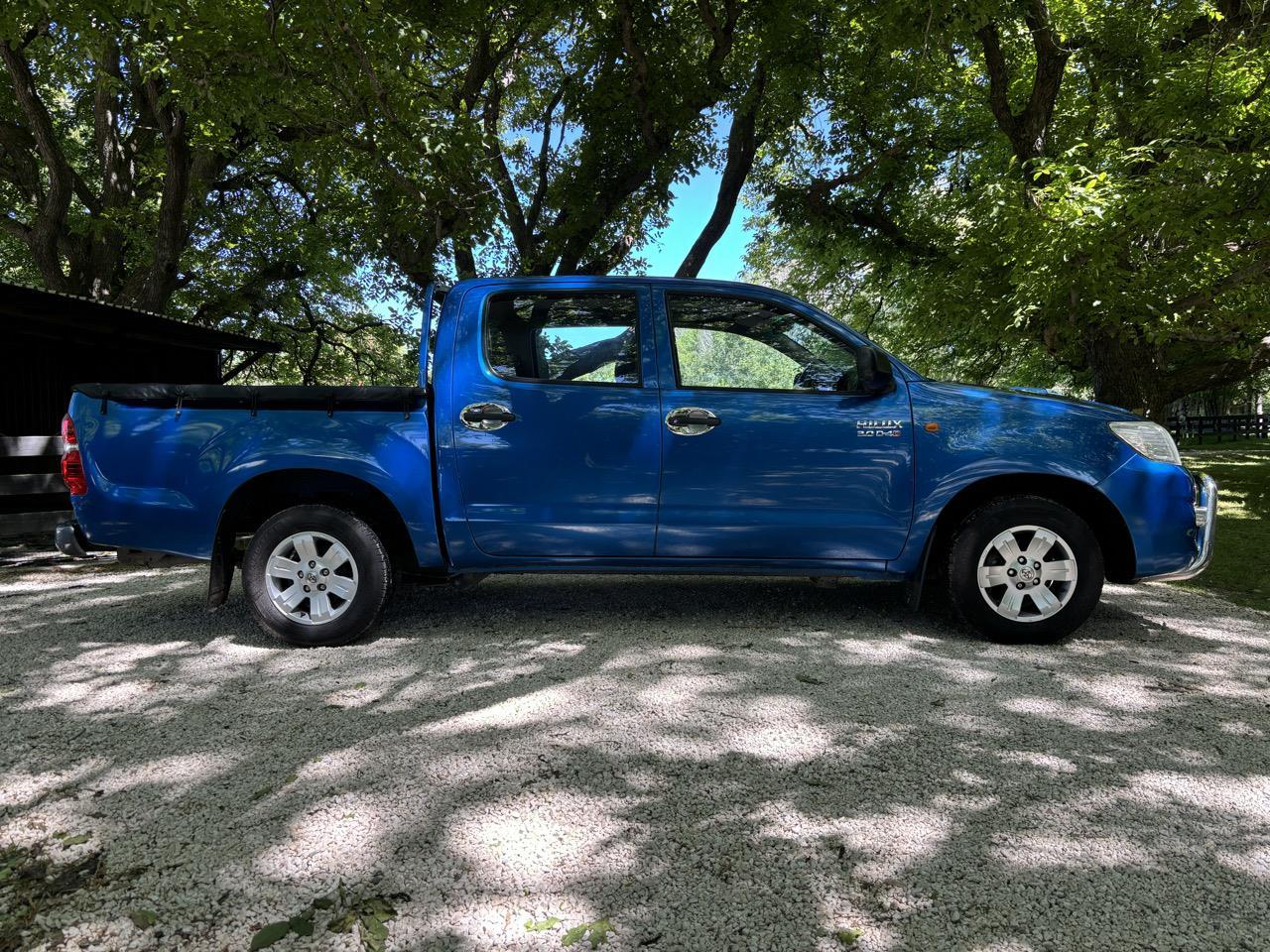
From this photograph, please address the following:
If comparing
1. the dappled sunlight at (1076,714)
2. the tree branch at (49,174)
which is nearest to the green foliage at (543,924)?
the dappled sunlight at (1076,714)

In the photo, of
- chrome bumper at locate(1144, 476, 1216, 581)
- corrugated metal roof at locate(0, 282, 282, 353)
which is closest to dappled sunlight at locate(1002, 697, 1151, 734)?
chrome bumper at locate(1144, 476, 1216, 581)

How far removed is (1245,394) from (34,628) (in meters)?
48.2

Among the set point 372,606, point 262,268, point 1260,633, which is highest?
point 262,268

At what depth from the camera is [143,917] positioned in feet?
6.30

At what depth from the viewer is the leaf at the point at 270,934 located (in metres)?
1.82

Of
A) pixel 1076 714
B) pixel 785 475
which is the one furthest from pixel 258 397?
pixel 1076 714

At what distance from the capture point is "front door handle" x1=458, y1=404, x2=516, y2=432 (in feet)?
13.8

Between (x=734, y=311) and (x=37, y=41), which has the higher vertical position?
(x=37, y=41)

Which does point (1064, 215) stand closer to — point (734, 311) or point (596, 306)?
point (734, 311)

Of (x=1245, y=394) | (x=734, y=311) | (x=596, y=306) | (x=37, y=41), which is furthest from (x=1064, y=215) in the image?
(x=1245, y=394)

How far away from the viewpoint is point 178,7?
8.17 meters

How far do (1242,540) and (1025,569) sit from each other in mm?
5911

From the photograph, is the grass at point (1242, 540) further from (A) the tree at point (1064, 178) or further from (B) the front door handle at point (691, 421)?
(B) the front door handle at point (691, 421)

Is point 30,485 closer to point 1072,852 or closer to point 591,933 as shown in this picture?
point 591,933
